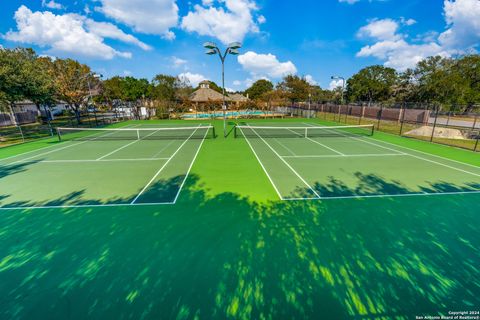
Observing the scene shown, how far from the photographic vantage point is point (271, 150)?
1417 cm

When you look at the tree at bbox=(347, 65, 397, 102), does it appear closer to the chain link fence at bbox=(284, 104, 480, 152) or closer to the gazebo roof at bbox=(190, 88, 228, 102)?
the chain link fence at bbox=(284, 104, 480, 152)

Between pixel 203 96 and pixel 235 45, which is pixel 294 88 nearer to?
pixel 203 96

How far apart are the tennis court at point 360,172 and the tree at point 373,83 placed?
59.8 meters

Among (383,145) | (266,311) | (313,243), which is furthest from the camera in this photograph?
(383,145)

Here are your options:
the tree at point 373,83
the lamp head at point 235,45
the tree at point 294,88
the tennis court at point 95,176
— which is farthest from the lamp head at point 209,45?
the tree at point 373,83

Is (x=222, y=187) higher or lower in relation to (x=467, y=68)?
lower

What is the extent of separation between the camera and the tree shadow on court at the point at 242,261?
3551 mm

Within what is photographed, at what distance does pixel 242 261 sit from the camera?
4.44 m

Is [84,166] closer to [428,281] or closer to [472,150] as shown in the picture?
[428,281]

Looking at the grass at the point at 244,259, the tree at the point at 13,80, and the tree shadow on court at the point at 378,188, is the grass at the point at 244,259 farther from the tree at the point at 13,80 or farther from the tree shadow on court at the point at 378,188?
the tree at the point at 13,80

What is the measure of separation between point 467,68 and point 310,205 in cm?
5961

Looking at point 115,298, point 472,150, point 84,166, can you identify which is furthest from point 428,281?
point 472,150

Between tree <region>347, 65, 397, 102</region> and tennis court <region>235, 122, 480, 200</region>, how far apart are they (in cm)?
5983

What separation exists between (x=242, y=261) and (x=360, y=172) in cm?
766
